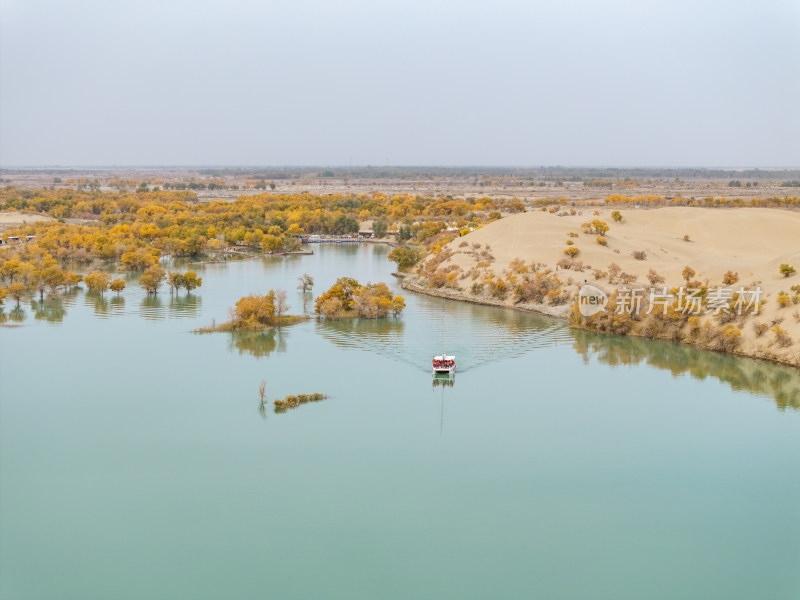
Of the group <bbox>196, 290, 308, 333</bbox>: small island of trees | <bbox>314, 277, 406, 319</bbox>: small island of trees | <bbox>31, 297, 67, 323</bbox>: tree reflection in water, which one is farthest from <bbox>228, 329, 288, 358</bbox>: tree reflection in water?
<bbox>31, 297, 67, 323</bbox>: tree reflection in water

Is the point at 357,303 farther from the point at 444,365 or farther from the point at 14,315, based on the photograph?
the point at 14,315

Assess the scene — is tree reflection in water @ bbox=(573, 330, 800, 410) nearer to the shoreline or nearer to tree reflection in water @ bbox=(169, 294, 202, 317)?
the shoreline

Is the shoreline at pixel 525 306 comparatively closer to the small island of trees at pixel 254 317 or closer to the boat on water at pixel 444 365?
the boat on water at pixel 444 365

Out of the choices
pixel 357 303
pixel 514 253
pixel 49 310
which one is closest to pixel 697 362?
pixel 357 303

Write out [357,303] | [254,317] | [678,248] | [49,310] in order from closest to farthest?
1. [254,317]
2. [357,303]
3. [49,310]
4. [678,248]

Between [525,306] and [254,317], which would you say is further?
[525,306]
